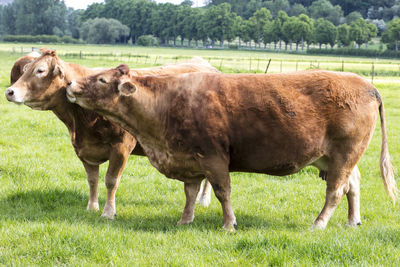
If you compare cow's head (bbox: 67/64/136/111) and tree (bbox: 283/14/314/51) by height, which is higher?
tree (bbox: 283/14/314/51)

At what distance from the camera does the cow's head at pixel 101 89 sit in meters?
5.69

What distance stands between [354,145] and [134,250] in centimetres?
314

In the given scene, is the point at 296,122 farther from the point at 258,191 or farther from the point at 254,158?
the point at 258,191

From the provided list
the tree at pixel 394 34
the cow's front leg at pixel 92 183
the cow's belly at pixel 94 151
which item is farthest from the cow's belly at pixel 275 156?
the tree at pixel 394 34

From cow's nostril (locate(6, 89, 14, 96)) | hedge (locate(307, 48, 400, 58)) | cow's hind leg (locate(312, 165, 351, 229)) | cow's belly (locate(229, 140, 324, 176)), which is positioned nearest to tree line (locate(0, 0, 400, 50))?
hedge (locate(307, 48, 400, 58))

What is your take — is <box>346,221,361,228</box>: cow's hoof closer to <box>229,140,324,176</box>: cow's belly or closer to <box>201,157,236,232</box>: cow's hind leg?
<box>229,140,324,176</box>: cow's belly

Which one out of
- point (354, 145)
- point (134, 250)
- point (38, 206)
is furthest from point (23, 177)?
point (354, 145)

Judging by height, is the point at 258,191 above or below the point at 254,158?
below

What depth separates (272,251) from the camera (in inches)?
190

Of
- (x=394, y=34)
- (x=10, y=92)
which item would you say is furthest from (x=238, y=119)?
(x=394, y=34)

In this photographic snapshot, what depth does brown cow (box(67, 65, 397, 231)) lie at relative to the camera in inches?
226

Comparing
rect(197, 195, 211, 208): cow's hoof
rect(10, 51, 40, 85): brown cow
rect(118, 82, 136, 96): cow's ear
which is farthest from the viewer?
rect(197, 195, 211, 208): cow's hoof

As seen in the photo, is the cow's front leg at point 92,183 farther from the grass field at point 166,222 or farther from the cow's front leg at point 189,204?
the cow's front leg at point 189,204

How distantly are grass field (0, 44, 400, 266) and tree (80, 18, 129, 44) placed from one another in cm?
14826
